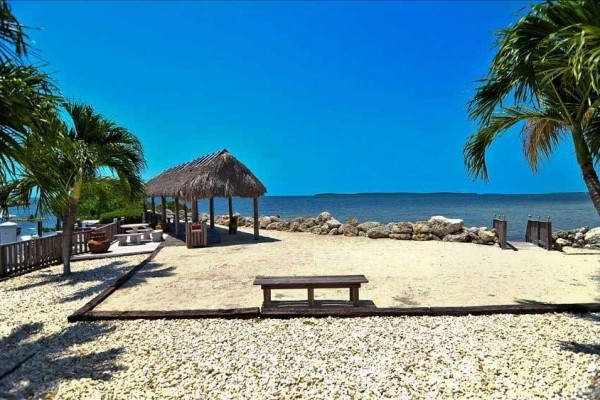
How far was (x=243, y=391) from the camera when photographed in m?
3.48

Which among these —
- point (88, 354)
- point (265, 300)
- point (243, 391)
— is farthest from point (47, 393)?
point (265, 300)

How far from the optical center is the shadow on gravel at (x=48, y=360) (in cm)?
368

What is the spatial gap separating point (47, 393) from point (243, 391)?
1847mm

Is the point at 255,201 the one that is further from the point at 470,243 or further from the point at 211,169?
the point at 470,243

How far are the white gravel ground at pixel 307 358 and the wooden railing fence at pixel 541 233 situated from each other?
27.9 feet

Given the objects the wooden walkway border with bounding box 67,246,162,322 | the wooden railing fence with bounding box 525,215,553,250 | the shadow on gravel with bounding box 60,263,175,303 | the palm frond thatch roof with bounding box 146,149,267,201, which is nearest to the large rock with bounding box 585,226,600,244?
the wooden railing fence with bounding box 525,215,553,250

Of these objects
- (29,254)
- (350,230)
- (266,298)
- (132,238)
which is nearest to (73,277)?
(29,254)

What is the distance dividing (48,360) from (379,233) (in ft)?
42.7

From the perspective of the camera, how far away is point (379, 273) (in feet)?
28.8

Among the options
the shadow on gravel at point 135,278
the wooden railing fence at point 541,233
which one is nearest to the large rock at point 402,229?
the wooden railing fence at point 541,233

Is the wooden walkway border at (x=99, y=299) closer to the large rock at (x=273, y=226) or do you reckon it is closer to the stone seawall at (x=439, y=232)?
the stone seawall at (x=439, y=232)

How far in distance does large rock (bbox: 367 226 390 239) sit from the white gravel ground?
1028cm

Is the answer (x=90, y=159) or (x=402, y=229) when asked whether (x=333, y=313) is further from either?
(x=402, y=229)

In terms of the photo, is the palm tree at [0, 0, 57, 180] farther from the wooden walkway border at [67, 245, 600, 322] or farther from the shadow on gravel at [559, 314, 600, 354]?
the shadow on gravel at [559, 314, 600, 354]
